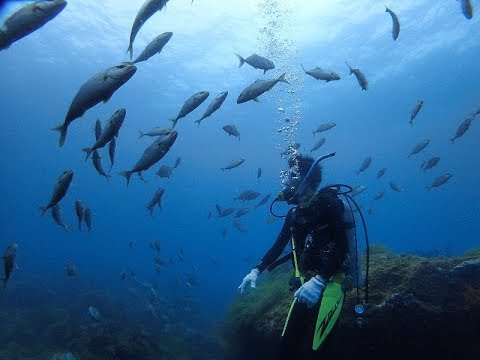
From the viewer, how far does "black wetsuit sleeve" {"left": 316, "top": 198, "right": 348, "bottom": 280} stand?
13.4ft

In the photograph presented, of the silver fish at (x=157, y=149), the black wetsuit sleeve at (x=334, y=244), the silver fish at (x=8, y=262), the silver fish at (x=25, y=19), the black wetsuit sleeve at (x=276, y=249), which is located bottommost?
the black wetsuit sleeve at (x=276, y=249)

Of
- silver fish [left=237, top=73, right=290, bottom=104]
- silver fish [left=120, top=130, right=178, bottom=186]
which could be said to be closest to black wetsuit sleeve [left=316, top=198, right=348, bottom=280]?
silver fish [left=237, top=73, right=290, bottom=104]

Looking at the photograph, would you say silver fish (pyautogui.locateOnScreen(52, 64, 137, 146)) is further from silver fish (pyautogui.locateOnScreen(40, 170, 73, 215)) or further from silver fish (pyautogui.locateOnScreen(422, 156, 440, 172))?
silver fish (pyautogui.locateOnScreen(422, 156, 440, 172))

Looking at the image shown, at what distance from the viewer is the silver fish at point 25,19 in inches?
102

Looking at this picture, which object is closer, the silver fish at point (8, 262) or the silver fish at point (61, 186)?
the silver fish at point (61, 186)

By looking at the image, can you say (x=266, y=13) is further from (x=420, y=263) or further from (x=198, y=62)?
(x=420, y=263)

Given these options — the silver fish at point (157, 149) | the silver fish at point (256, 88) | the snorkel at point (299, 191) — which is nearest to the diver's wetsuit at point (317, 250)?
the snorkel at point (299, 191)

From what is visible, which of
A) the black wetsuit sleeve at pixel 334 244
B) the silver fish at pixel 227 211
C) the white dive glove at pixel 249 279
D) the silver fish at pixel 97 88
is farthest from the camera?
the silver fish at pixel 227 211

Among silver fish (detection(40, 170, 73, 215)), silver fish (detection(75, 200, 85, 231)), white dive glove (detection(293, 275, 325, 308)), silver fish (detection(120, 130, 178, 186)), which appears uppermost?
silver fish (detection(120, 130, 178, 186))

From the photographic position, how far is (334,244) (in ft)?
13.8

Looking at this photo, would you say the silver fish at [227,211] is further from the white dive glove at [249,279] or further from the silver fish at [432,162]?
the white dive glove at [249,279]

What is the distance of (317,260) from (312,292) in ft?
1.58

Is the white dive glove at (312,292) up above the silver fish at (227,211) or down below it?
above

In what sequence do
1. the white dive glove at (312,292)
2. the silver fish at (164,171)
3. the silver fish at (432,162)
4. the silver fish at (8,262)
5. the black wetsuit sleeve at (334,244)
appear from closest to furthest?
1. the white dive glove at (312,292)
2. the black wetsuit sleeve at (334,244)
3. the silver fish at (8,262)
4. the silver fish at (164,171)
5. the silver fish at (432,162)
